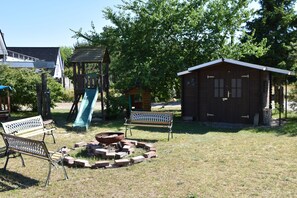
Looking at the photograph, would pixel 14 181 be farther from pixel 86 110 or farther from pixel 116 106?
pixel 116 106

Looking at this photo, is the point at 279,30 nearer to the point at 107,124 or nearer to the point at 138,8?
the point at 138,8

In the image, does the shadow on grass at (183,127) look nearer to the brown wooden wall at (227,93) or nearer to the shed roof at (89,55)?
the brown wooden wall at (227,93)

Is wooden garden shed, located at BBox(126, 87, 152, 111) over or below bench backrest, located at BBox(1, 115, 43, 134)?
over

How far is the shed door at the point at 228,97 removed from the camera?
14758 mm

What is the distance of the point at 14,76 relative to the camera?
2008 centimetres

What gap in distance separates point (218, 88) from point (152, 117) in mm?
4776

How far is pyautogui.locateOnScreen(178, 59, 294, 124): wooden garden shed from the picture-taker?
47.7 ft

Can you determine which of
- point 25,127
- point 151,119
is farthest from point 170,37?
point 25,127

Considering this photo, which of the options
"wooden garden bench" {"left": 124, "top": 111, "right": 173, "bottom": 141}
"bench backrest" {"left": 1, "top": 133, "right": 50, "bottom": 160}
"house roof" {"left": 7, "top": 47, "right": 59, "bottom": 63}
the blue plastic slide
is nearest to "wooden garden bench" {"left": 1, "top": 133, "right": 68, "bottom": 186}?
"bench backrest" {"left": 1, "top": 133, "right": 50, "bottom": 160}

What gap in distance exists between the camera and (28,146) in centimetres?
716

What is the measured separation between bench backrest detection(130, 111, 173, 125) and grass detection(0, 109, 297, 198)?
0.96 m

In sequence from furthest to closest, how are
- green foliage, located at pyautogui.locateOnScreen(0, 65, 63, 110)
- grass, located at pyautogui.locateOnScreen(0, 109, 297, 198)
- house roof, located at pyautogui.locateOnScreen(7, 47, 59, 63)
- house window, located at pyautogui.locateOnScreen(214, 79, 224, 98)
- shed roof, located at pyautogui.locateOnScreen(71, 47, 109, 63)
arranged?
house roof, located at pyautogui.locateOnScreen(7, 47, 59, 63) < green foliage, located at pyautogui.locateOnScreen(0, 65, 63, 110) < shed roof, located at pyautogui.locateOnScreen(71, 47, 109, 63) < house window, located at pyautogui.locateOnScreen(214, 79, 224, 98) < grass, located at pyautogui.locateOnScreen(0, 109, 297, 198)

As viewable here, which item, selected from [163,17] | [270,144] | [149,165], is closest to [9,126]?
[149,165]

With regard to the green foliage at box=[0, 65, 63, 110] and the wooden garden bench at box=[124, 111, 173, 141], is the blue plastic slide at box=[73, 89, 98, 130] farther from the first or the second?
the green foliage at box=[0, 65, 63, 110]
